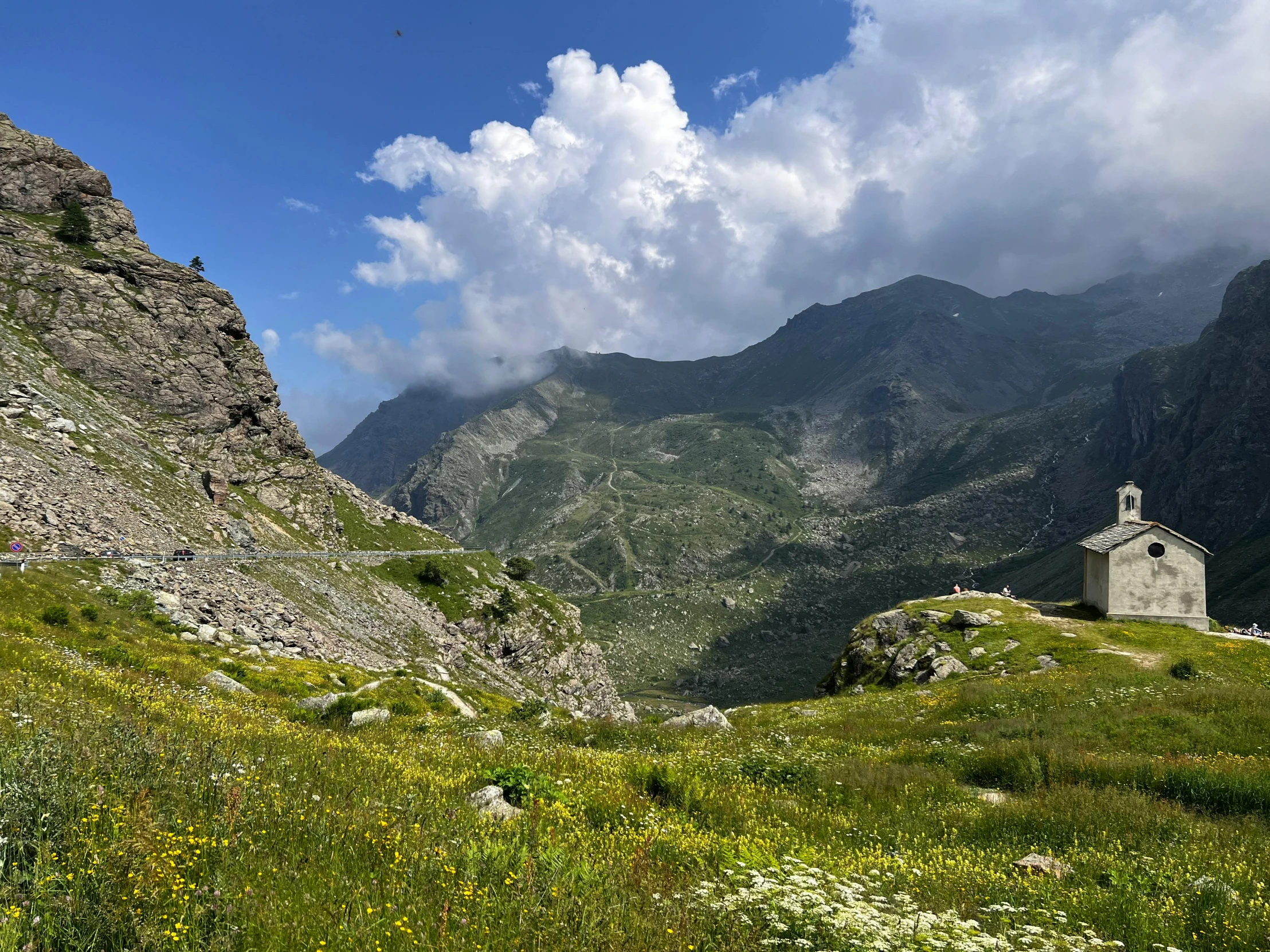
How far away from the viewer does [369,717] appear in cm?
1670

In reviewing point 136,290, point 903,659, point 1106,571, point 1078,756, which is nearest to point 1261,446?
point 1106,571

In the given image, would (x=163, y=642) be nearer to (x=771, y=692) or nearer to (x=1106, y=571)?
(x=1106, y=571)

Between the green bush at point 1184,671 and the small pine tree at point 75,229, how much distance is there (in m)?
125

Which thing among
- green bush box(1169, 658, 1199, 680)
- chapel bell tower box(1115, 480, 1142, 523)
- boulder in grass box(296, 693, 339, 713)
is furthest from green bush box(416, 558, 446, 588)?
green bush box(1169, 658, 1199, 680)

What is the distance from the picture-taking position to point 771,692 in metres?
177

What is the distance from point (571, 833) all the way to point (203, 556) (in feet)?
178

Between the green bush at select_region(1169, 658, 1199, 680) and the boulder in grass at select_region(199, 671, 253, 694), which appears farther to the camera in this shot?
the green bush at select_region(1169, 658, 1199, 680)

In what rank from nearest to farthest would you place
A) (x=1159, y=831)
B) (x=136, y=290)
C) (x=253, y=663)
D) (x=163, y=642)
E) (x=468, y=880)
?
(x=468, y=880), (x=1159, y=831), (x=163, y=642), (x=253, y=663), (x=136, y=290)

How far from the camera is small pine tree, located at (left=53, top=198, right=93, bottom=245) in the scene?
8312cm

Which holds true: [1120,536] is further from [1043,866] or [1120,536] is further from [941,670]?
[1043,866]

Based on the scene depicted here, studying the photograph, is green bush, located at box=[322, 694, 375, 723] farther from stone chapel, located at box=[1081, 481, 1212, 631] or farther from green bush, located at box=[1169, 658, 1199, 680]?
stone chapel, located at box=[1081, 481, 1212, 631]

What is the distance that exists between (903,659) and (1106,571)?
17.5 meters

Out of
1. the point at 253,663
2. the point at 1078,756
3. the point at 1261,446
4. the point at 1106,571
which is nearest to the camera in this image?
the point at 1078,756

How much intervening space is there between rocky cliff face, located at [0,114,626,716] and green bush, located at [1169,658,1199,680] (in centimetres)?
4556
